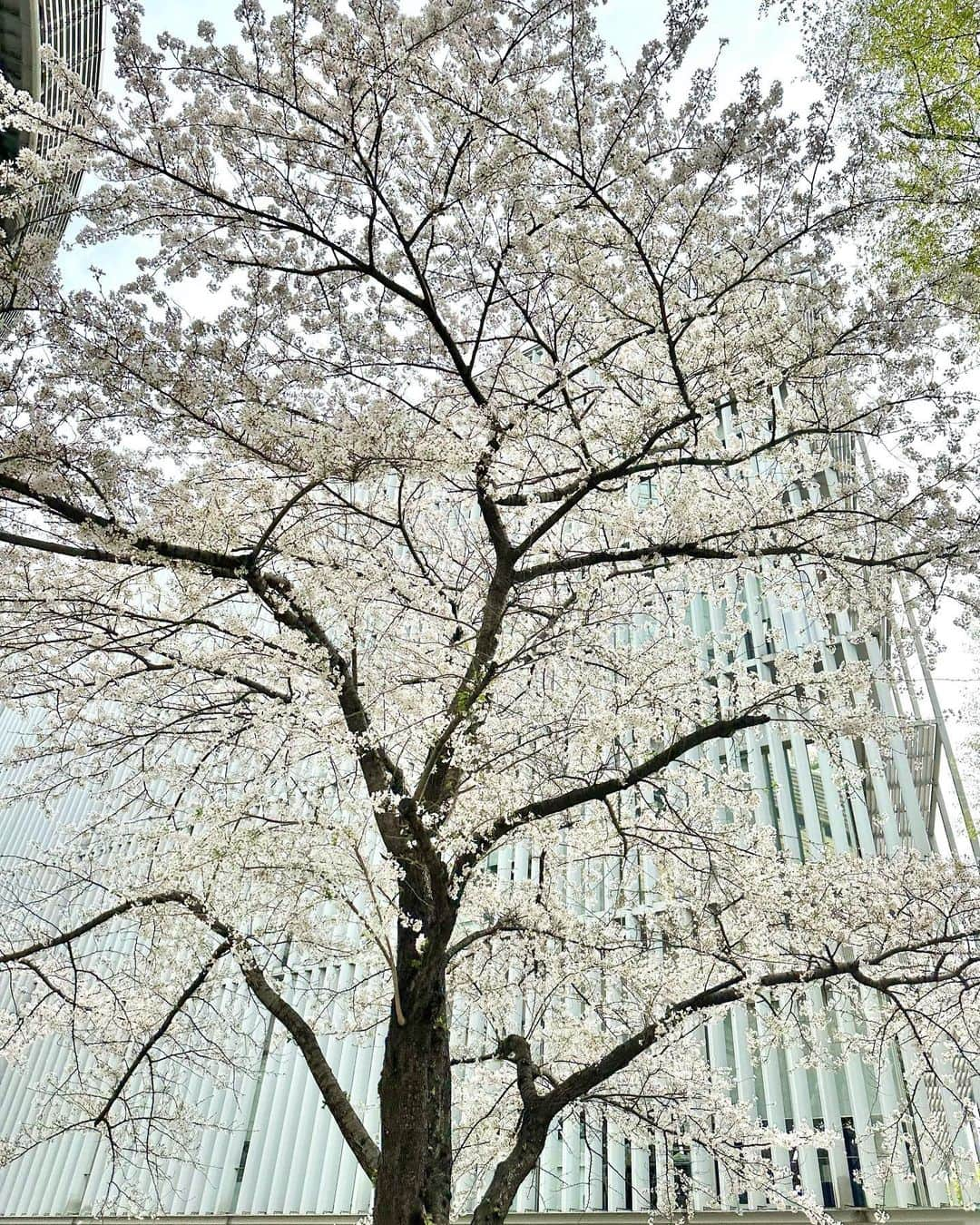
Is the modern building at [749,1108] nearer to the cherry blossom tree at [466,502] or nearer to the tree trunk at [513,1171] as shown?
the cherry blossom tree at [466,502]

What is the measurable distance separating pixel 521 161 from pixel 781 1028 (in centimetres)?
405

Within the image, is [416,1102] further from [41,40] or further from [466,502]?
[41,40]

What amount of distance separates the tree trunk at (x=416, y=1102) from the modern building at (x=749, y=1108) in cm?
128

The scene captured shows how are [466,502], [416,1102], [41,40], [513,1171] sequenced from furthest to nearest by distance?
[41,40], [466,502], [513,1171], [416,1102]

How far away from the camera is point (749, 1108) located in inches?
217

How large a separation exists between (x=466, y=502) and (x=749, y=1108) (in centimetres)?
419

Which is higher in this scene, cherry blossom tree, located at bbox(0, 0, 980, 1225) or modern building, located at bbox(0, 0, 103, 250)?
modern building, located at bbox(0, 0, 103, 250)

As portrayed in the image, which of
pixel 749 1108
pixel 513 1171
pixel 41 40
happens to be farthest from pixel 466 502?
pixel 41 40

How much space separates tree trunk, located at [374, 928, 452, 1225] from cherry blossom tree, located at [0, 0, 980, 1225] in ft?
0.05

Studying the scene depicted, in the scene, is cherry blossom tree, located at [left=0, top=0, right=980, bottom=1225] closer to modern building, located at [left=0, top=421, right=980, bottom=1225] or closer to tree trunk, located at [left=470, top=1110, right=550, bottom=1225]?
tree trunk, located at [left=470, top=1110, right=550, bottom=1225]

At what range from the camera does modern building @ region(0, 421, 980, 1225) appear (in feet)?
17.2

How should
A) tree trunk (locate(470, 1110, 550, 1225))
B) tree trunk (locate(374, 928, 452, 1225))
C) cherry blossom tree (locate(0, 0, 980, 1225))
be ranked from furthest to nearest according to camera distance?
tree trunk (locate(470, 1110, 550, 1225)) → cherry blossom tree (locate(0, 0, 980, 1225)) → tree trunk (locate(374, 928, 452, 1225))

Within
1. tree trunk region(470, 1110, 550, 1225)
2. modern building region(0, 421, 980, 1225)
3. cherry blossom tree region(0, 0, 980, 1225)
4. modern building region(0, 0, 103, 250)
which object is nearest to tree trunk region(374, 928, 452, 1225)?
cherry blossom tree region(0, 0, 980, 1225)

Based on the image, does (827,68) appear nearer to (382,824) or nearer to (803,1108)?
(382,824)
